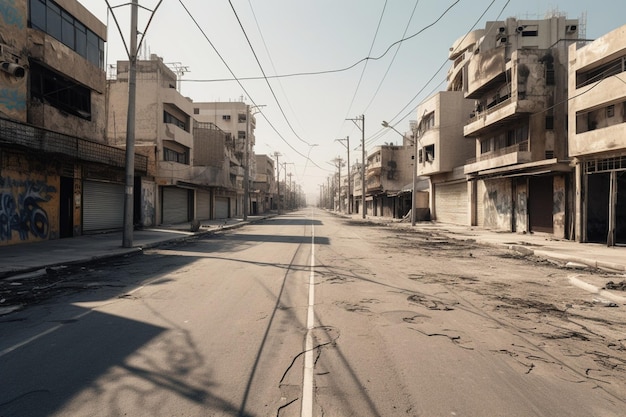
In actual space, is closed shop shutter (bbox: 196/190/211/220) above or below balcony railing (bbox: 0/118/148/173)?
below

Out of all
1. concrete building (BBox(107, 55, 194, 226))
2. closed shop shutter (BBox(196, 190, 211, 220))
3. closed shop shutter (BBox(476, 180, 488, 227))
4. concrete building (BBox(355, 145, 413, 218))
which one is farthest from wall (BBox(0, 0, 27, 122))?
concrete building (BBox(355, 145, 413, 218))

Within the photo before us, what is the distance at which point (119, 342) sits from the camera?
479 centimetres

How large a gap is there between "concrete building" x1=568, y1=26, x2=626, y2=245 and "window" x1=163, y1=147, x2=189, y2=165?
27865 mm

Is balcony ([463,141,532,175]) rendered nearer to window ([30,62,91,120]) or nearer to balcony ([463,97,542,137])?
balcony ([463,97,542,137])

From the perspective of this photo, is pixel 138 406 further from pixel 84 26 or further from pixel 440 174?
pixel 440 174

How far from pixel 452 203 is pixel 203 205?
2552 cm

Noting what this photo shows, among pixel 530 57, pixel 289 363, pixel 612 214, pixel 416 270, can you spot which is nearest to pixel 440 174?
pixel 530 57

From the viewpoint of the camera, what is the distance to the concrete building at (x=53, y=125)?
14.8 meters

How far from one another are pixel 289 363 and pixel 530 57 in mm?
25374

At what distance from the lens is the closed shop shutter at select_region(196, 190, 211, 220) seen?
3994cm

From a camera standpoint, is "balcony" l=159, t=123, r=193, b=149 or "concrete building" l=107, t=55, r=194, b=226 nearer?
"concrete building" l=107, t=55, r=194, b=226

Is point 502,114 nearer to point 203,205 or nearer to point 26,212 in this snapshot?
point 26,212

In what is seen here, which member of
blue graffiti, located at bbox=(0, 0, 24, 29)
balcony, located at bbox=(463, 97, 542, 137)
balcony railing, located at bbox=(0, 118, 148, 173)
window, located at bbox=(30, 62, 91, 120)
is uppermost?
blue graffiti, located at bbox=(0, 0, 24, 29)

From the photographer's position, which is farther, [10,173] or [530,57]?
[530,57]
